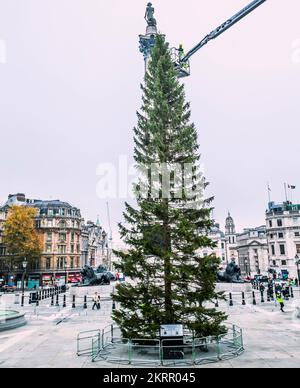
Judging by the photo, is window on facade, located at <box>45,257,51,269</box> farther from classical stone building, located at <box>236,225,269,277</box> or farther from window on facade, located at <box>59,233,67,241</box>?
classical stone building, located at <box>236,225,269,277</box>

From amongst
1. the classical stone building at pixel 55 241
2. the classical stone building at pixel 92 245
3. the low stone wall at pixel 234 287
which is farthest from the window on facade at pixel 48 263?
the low stone wall at pixel 234 287

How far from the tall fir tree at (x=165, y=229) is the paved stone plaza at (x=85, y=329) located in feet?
7.53

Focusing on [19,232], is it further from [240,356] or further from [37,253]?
[240,356]

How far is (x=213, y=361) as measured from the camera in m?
13.5

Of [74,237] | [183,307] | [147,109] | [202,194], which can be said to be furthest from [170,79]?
[74,237]

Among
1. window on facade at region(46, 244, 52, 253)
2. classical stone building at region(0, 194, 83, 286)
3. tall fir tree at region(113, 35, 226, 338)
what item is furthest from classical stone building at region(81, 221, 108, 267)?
tall fir tree at region(113, 35, 226, 338)

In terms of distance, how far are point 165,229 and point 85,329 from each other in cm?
1093

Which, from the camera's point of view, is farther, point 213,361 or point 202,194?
point 202,194

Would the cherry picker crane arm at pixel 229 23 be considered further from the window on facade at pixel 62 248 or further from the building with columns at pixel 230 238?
the building with columns at pixel 230 238

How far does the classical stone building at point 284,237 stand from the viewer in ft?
280

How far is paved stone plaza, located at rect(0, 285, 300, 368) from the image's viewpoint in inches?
538

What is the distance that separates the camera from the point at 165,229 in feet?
52.4

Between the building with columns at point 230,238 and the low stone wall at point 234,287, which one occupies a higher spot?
the building with columns at point 230,238
